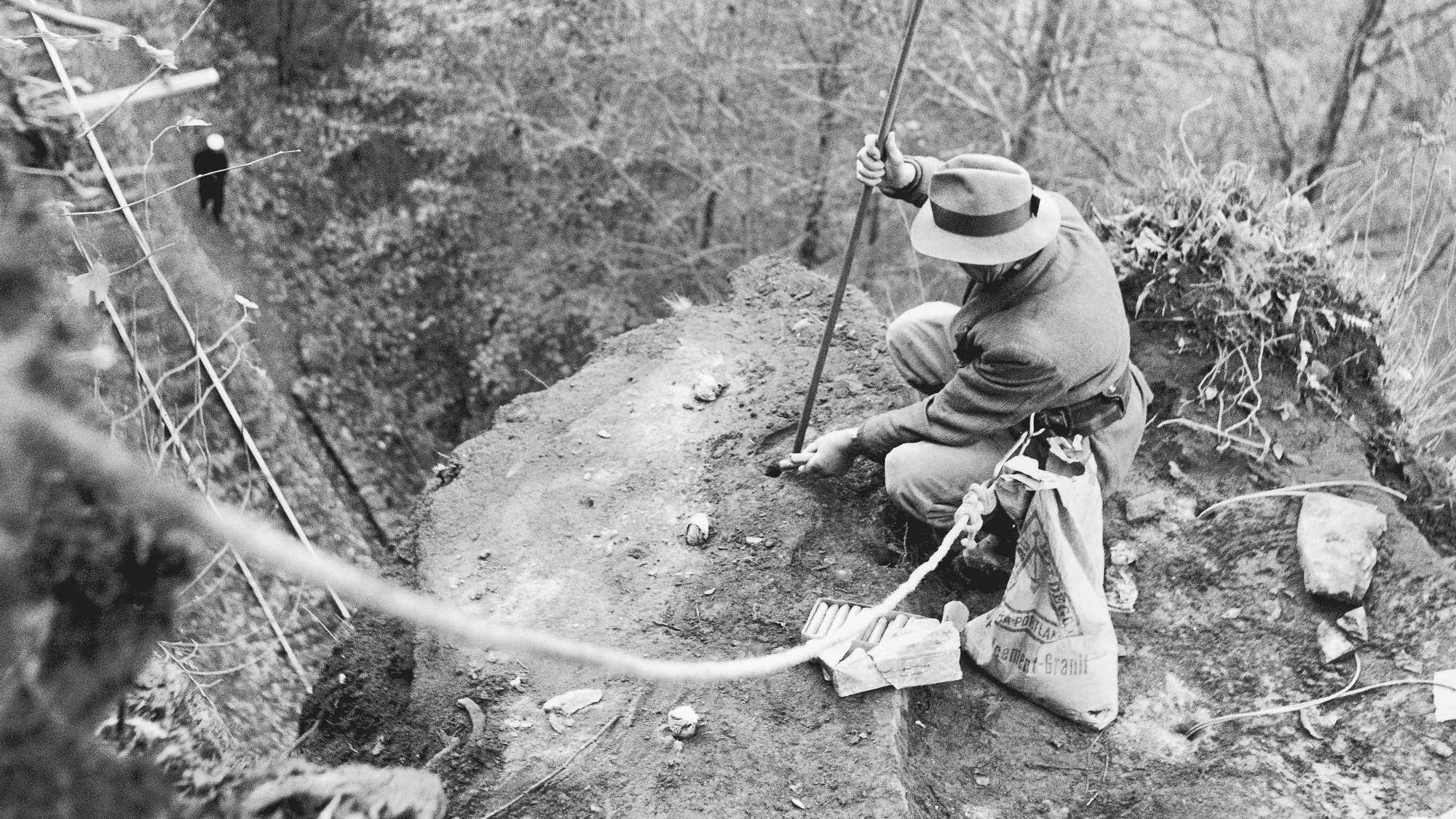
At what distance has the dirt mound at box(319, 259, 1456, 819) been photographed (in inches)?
110

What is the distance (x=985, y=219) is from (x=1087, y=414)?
73cm

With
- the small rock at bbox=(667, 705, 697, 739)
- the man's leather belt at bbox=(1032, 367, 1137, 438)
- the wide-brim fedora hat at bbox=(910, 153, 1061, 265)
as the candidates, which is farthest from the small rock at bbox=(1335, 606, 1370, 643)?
the small rock at bbox=(667, 705, 697, 739)

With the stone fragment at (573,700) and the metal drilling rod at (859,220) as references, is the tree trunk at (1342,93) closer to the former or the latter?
the metal drilling rod at (859,220)

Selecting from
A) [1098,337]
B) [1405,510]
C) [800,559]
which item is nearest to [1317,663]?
[1405,510]

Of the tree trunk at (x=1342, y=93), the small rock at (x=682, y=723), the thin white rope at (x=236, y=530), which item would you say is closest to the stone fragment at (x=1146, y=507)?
→ the small rock at (x=682, y=723)

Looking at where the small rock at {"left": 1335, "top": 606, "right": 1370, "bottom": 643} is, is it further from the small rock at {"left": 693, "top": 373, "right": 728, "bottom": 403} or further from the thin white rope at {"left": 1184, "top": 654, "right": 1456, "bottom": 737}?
the small rock at {"left": 693, "top": 373, "right": 728, "bottom": 403}

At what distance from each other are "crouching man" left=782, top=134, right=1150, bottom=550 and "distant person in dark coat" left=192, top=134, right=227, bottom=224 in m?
6.63

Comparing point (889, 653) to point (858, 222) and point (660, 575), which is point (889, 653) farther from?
point (858, 222)

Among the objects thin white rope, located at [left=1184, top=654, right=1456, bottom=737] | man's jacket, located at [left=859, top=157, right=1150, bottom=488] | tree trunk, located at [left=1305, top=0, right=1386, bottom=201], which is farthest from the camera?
tree trunk, located at [left=1305, top=0, right=1386, bottom=201]

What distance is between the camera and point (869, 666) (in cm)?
288

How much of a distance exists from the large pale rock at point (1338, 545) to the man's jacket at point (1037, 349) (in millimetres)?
772

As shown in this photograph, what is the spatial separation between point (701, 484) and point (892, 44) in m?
5.62

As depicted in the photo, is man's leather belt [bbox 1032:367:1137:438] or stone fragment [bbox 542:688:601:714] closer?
stone fragment [bbox 542:688:601:714]

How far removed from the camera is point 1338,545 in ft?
10.8
